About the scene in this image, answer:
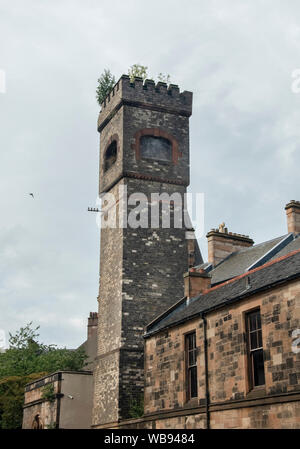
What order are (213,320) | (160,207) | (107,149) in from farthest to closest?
(107,149) → (160,207) → (213,320)

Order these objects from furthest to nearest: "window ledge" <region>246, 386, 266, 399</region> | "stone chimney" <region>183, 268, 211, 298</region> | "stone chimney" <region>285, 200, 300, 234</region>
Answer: "stone chimney" <region>285, 200, 300, 234</region> → "stone chimney" <region>183, 268, 211, 298</region> → "window ledge" <region>246, 386, 266, 399</region>

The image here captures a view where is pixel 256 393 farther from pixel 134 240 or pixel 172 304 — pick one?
pixel 134 240

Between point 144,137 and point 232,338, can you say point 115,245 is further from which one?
point 232,338

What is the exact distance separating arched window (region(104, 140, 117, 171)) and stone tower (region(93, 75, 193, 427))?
0.06 metres

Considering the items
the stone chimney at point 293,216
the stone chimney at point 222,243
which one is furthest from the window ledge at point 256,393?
the stone chimney at point 222,243

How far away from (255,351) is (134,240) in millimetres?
12382

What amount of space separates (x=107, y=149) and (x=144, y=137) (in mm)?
2524

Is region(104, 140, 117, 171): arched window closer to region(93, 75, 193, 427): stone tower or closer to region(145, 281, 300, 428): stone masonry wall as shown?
region(93, 75, 193, 427): stone tower

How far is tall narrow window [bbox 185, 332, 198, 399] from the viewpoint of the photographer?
19203 mm

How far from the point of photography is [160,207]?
94.8ft

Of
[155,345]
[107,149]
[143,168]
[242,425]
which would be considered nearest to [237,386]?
[242,425]

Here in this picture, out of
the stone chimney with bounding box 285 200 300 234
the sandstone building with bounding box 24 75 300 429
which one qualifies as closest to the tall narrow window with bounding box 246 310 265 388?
the sandstone building with bounding box 24 75 300 429

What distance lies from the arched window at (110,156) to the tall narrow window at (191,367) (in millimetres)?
13847

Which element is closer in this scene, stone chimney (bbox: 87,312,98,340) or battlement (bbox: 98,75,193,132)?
battlement (bbox: 98,75,193,132)
